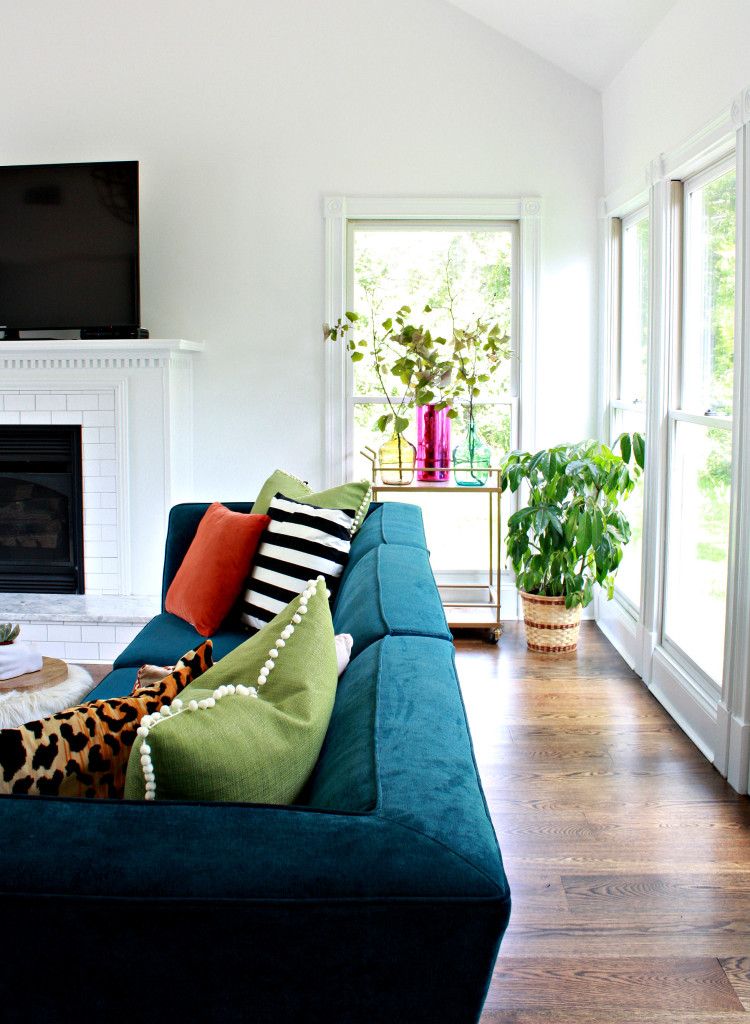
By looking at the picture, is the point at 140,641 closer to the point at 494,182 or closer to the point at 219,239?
the point at 219,239

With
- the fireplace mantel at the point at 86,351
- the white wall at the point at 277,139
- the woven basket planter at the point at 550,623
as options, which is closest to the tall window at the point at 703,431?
the woven basket planter at the point at 550,623

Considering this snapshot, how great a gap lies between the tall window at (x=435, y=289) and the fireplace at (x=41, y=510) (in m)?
1.38

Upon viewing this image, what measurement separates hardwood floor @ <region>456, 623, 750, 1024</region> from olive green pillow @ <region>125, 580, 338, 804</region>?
0.97 meters

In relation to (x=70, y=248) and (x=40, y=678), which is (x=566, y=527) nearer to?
(x=40, y=678)

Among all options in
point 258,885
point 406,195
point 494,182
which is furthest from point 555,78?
point 258,885

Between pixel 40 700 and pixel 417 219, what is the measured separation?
299cm

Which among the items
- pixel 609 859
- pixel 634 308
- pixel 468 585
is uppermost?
pixel 634 308

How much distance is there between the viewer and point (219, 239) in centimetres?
437

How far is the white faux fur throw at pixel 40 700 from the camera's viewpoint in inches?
91.9

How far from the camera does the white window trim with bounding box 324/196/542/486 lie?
4332 mm

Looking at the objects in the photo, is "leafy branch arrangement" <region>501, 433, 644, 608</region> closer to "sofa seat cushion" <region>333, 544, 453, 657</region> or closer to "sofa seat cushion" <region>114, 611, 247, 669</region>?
"sofa seat cushion" <region>333, 544, 453, 657</region>

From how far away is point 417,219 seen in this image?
14.5 feet

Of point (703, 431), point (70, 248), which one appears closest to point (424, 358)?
point (703, 431)

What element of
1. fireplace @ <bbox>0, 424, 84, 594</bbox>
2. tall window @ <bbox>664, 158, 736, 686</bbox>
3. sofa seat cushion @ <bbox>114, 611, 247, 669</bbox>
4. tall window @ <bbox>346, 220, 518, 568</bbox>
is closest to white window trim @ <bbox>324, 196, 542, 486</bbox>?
tall window @ <bbox>346, 220, 518, 568</bbox>
